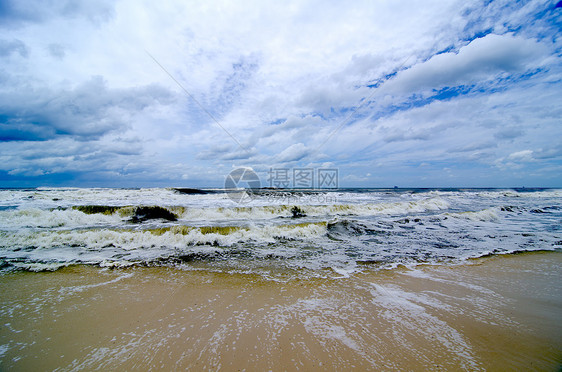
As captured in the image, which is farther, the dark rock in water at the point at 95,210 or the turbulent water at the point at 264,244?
the dark rock in water at the point at 95,210

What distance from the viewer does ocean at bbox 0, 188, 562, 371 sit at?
2.93 meters

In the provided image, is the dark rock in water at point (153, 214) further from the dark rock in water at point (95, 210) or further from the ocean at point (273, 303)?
the ocean at point (273, 303)

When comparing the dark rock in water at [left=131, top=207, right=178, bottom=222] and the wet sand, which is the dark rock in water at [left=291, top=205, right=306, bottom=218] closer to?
the dark rock in water at [left=131, top=207, right=178, bottom=222]

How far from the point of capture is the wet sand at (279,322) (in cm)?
287

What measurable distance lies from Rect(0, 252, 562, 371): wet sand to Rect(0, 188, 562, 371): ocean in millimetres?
22

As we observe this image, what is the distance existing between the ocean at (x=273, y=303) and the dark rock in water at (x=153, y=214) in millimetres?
5722

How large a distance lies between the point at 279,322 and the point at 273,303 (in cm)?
65

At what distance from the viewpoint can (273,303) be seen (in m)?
4.32

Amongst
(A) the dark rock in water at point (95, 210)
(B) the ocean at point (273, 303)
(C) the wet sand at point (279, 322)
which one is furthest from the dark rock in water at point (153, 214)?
(C) the wet sand at point (279, 322)

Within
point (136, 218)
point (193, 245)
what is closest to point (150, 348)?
point (193, 245)

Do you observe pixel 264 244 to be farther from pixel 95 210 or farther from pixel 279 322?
pixel 95 210

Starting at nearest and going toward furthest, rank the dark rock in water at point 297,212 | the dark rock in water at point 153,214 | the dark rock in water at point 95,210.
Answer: the dark rock in water at point 153,214 < the dark rock in water at point 95,210 < the dark rock in water at point 297,212

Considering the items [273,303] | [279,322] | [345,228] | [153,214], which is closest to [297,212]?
[345,228]

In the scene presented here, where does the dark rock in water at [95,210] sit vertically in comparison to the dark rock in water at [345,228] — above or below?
above
